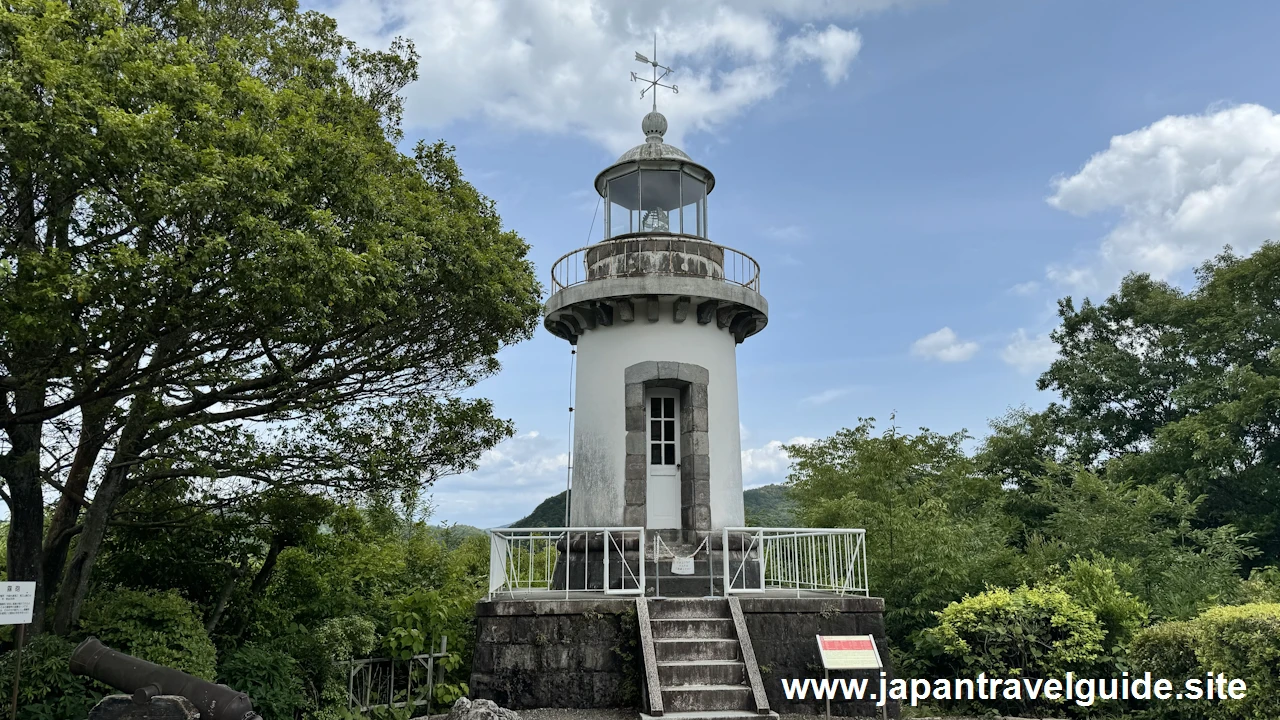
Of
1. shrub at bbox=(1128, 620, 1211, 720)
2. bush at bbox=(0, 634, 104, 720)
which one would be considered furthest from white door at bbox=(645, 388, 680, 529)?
bush at bbox=(0, 634, 104, 720)

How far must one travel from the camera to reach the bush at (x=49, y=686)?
Result: 7.23 metres

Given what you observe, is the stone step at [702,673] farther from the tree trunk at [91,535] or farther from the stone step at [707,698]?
the tree trunk at [91,535]

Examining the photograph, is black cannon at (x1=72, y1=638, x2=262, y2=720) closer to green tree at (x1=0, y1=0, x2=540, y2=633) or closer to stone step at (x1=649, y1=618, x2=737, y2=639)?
green tree at (x1=0, y1=0, x2=540, y2=633)

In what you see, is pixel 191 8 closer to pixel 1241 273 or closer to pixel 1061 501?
pixel 1061 501

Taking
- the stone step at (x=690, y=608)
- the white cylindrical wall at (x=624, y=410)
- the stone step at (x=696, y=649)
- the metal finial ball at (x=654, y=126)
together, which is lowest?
the stone step at (x=696, y=649)

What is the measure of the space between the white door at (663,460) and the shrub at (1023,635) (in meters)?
3.66

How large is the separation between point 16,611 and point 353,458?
11.7 ft

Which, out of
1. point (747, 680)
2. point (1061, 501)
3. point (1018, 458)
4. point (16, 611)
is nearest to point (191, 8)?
point (16, 611)

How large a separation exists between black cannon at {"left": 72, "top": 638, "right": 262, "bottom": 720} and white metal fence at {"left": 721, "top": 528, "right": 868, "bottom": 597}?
4987 mm

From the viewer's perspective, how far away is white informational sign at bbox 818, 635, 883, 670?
26.0 feet

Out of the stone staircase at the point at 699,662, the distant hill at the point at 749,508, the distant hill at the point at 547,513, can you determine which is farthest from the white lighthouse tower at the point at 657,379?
the distant hill at the point at 547,513

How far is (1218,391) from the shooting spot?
18.6 m

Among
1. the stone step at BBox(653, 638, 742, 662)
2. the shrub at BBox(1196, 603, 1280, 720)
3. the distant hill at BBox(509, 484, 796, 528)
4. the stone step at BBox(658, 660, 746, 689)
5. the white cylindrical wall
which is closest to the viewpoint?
the shrub at BBox(1196, 603, 1280, 720)

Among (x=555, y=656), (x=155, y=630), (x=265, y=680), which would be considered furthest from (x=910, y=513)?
(x=155, y=630)
